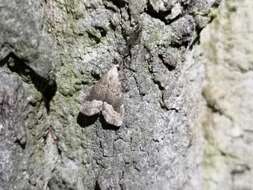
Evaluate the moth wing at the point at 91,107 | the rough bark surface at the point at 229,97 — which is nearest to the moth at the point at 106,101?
the moth wing at the point at 91,107

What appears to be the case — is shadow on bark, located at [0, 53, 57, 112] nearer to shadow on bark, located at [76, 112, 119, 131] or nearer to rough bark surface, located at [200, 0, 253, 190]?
shadow on bark, located at [76, 112, 119, 131]

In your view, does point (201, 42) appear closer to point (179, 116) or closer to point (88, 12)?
point (179, 116)

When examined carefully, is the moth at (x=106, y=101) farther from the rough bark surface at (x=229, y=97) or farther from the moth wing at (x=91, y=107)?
the rough bark surface at (x=229, y=97)

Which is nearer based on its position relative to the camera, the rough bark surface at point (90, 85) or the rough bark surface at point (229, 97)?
the rough bark surface at point (90, 85)

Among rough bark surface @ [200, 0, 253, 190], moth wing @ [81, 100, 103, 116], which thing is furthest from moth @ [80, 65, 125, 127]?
rough bark surface @ [200, 0, 253, 190]

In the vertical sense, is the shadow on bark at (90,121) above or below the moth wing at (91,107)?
below

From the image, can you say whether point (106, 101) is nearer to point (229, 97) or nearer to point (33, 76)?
point (33, 76)
